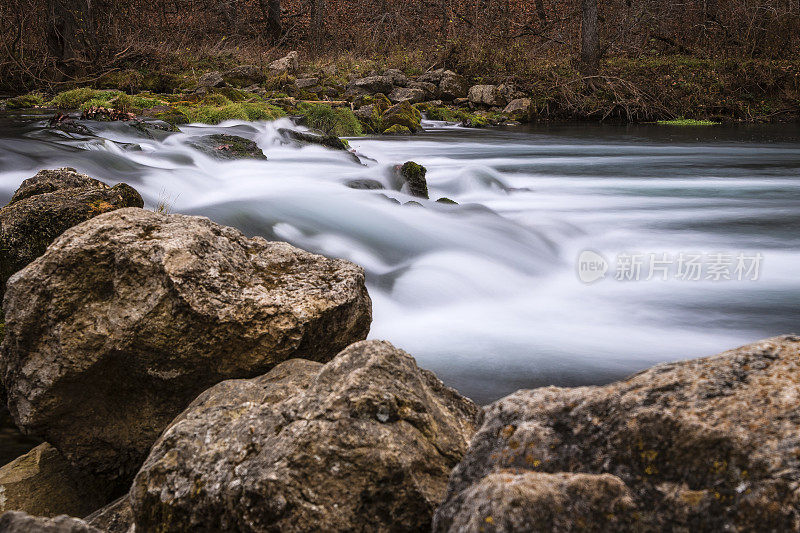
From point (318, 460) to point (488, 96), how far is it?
18.9 m

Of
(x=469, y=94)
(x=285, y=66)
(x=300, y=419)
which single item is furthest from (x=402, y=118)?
(x=300, y=419)

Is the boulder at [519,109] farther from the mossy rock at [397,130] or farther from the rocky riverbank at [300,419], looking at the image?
the rocky riverbank at [300,419]

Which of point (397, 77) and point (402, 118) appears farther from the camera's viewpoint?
point (397, 77)

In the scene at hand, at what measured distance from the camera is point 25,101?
50.3 feet

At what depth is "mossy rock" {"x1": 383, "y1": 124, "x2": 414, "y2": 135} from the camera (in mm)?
15734

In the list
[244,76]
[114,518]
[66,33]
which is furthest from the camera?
[244,76]

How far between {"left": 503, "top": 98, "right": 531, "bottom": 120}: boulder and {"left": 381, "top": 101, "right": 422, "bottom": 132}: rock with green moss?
133 inches

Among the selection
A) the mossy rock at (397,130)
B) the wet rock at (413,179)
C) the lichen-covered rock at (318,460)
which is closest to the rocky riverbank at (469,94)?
the mossy rock at (397,130)

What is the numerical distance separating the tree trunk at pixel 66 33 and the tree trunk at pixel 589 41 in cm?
1409

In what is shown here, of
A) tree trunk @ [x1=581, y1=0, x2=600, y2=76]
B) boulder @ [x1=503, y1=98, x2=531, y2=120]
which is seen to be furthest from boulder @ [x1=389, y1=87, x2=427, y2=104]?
tree trunk @ [x1=581, y1=0, x2=600, y2=76]

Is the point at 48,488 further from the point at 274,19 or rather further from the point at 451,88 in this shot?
→ the point at 274,19

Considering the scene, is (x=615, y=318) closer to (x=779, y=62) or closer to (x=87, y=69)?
(x=779, y=62)

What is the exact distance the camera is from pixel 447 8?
90.0 feet

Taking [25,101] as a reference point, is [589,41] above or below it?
above
